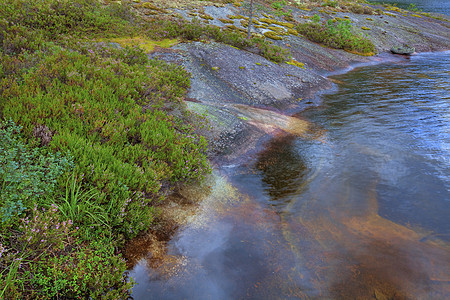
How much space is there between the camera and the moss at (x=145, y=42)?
54.2 ft

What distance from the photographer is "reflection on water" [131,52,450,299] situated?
516 centimetres

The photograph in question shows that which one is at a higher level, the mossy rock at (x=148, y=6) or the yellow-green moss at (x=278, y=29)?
the mossy rock at (x=148, y=6)

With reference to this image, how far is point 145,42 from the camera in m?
17.8

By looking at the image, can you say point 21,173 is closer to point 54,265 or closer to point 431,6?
point 54,265

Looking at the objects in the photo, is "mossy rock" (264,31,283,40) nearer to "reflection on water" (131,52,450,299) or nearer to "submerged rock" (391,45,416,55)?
"submerged rock" (391,45,416,55)

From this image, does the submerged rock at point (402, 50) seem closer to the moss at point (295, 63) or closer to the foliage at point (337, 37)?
the foliage at point (337, 37)

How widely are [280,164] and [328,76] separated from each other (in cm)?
1673

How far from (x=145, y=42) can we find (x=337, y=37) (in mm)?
22404

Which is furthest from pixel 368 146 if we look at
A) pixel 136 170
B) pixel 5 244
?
pixel 5 244

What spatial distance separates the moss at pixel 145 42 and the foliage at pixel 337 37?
18.4 m

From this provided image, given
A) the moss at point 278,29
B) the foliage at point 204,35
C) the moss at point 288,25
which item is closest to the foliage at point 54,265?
the foliage at point 204,35

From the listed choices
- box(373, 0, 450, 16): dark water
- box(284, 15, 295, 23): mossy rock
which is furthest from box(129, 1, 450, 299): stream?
box(373, 0, 450, 16): dark water

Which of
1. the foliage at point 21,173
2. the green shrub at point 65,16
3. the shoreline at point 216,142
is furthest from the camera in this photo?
the green shrub at point 65,16

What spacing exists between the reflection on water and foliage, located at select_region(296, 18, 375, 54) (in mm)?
19712
